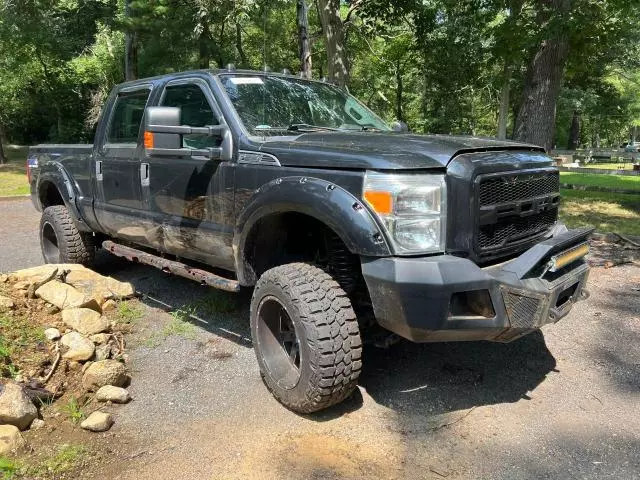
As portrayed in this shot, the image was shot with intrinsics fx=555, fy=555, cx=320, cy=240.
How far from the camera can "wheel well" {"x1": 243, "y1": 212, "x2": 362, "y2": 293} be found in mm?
3348

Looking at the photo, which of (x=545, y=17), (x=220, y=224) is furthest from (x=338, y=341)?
(x=545, y=17)

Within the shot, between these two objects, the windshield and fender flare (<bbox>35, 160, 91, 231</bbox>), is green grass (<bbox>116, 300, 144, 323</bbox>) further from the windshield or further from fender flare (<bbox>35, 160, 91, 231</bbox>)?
the windshield

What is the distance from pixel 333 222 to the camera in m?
2.95

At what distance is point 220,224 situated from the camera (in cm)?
383

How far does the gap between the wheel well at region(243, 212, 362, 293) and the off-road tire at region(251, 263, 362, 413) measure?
0.19m

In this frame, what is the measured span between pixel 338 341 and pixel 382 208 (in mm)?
767

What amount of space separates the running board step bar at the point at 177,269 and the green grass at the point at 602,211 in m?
6.04

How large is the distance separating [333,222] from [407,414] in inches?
49.3

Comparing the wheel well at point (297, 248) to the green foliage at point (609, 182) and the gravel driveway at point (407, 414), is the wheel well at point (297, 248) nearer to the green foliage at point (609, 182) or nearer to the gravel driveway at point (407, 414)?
the gravel driveway at point (407, 414)

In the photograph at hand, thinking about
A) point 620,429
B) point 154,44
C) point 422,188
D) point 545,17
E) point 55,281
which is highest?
point 154,44

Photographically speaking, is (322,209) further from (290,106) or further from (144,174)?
(144,174)

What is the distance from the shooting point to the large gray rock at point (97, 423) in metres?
3.09

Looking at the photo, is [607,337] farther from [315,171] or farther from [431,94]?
[431,94]

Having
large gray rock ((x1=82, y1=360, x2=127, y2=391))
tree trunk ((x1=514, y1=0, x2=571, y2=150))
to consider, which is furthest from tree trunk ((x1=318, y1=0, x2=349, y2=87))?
large gray rock ((x1=82, y1=360, x2=127, y2=391))
